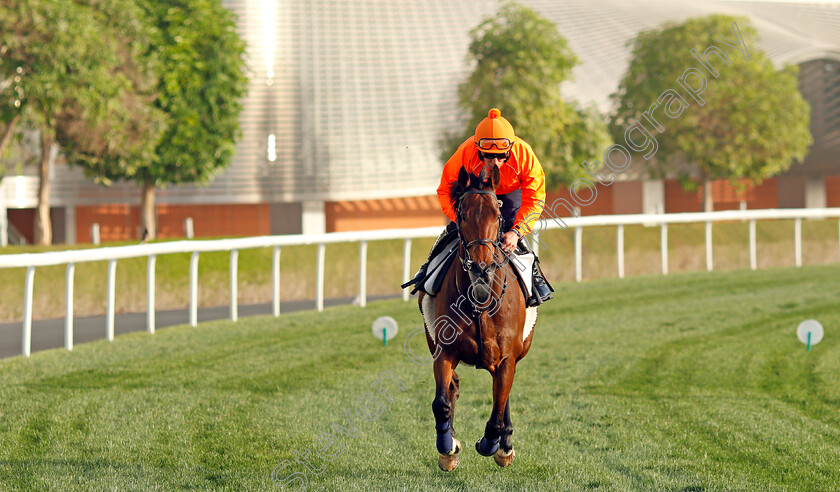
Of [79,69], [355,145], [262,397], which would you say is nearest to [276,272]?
[262,397]

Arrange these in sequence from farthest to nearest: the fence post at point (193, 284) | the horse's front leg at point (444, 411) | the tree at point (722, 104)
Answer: the tree at point (722, 104), the fence post at point (193, 284), the horse's front leg at point (444, 411)

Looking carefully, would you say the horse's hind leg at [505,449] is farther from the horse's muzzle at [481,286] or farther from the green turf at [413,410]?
the horse's muzzle at [481,286]

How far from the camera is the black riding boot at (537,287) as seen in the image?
494 cm

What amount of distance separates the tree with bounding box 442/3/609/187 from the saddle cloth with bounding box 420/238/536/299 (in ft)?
88.8

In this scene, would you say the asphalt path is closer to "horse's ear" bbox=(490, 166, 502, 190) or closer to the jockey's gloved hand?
the jockey's gloved hand

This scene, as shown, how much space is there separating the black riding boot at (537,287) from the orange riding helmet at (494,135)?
2.93 feet

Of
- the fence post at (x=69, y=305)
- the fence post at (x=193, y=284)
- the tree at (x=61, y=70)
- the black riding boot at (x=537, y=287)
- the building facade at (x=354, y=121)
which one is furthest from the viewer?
the building facade at (x=354, y=121)

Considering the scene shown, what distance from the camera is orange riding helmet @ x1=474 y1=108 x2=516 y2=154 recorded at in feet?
14.0

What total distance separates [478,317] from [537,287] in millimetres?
822

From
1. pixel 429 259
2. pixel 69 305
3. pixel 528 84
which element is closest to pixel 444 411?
pixel 429 259

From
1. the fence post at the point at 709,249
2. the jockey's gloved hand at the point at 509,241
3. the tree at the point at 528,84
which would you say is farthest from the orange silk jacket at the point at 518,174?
the tree at the point at 528,84

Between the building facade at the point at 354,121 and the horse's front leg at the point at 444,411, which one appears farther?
the building facade at the point at 354,121

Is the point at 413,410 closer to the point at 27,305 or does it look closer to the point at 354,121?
the point at 27,305

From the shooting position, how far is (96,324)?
46.3ft
